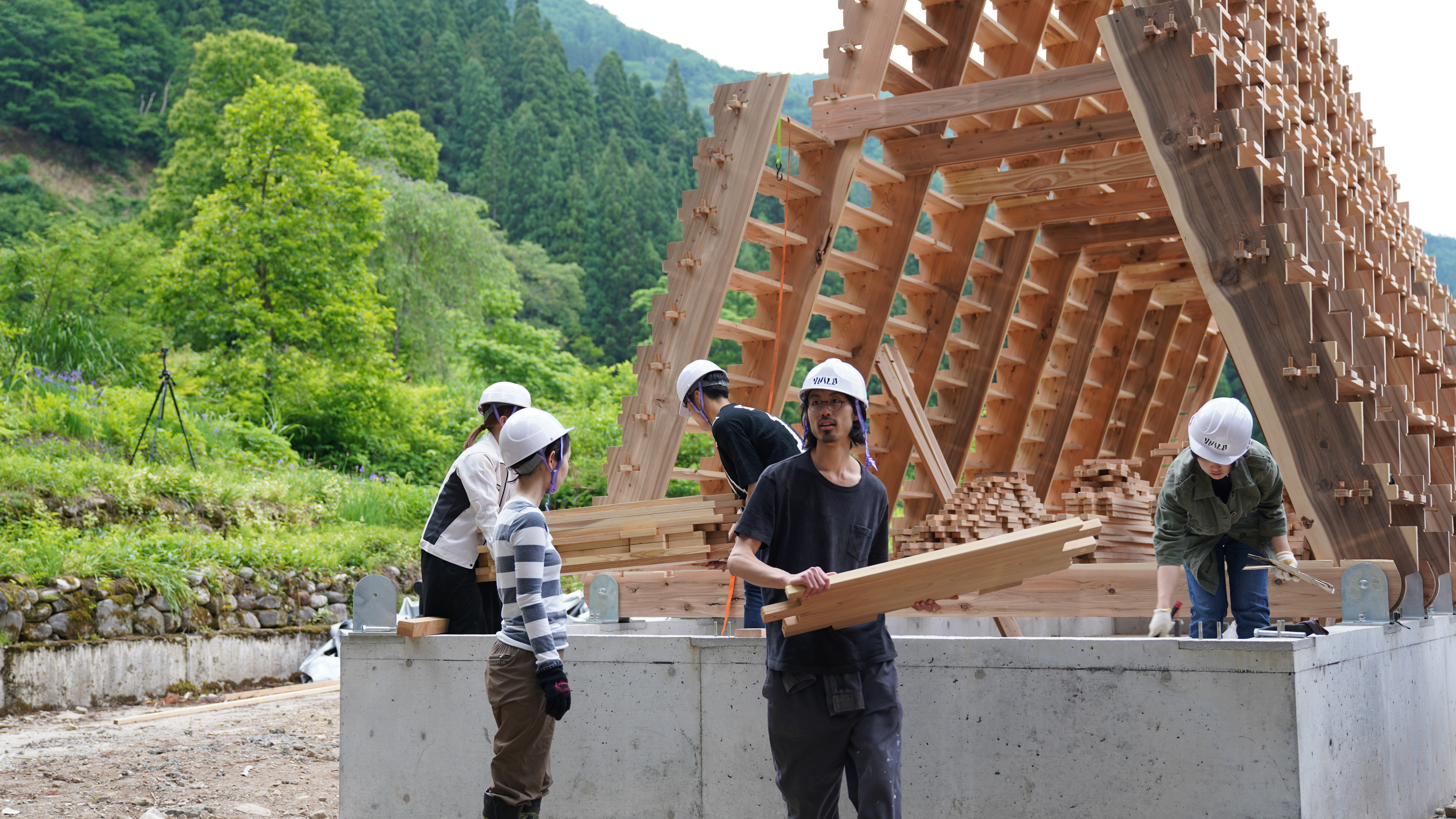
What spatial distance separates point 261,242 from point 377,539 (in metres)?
14.4

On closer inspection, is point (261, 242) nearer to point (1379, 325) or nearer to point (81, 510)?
point (81, 510)

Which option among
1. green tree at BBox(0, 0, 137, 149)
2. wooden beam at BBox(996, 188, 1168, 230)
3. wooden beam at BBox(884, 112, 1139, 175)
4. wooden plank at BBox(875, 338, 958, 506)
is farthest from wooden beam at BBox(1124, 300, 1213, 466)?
green tree at BBox(0, 0, 137, 149)

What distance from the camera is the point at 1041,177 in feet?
30.5

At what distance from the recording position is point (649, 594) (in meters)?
7.49

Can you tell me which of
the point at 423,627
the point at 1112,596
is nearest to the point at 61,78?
the point at 423,627

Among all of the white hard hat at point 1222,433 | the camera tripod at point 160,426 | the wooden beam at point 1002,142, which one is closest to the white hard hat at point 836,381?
the white hard hat at point 1222,433

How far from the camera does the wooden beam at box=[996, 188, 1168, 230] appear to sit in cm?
1026

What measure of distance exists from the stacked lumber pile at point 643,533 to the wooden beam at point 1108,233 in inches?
252

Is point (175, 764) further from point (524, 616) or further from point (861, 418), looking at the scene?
point (861, 418)

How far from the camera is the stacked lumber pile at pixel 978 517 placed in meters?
8.09

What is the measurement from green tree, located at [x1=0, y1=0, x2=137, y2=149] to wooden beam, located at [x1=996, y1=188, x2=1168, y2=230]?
55.3m

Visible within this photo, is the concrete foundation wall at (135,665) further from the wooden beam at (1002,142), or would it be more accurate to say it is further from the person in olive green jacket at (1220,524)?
the person in olive green jacket at (1220,524)

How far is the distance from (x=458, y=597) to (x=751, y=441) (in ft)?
4.92

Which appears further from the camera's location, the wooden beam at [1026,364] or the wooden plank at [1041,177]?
the wooden beam at [1026,364]
